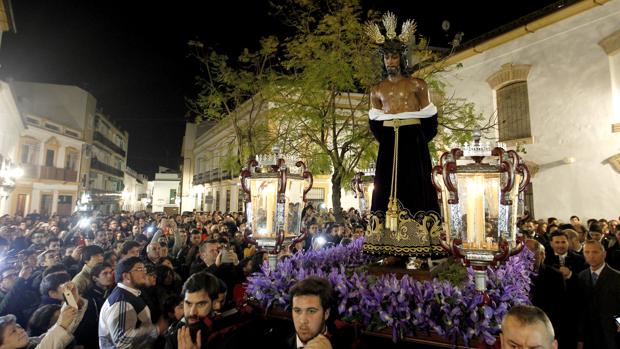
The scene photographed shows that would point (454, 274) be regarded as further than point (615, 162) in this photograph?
No

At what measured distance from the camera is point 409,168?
4281 millimetres

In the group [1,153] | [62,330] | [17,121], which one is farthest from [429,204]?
[17,121]

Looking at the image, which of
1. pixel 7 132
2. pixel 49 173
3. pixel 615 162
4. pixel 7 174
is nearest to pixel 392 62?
pixel 615 162

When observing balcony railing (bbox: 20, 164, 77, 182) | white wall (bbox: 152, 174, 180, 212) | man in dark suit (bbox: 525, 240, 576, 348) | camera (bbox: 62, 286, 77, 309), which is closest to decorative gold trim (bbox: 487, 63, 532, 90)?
man in dark suit (bbox: 525, 240, 576, 348)

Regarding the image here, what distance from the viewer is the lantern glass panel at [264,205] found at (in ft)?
15.1

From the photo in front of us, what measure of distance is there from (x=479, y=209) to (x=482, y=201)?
0.08 meters

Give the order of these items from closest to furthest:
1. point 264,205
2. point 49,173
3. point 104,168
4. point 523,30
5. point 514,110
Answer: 1. point 264,205
2. point 523,30
3. point 514,110
4. point 49,173
5. point 104,168

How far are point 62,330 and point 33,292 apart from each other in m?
2.01

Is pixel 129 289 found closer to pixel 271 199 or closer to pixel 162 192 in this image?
pixel 271 199

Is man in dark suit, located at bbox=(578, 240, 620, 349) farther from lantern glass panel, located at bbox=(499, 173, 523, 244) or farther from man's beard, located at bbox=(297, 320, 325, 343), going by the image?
man's beard, located at bbox=(297, 320, 325, 343)

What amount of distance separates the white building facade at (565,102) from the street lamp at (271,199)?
9.92 meters

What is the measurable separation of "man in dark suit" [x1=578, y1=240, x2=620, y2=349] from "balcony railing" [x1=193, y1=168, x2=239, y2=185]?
91.2 feet

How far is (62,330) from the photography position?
9.84ft

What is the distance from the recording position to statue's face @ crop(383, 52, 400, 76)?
4.40 meters
